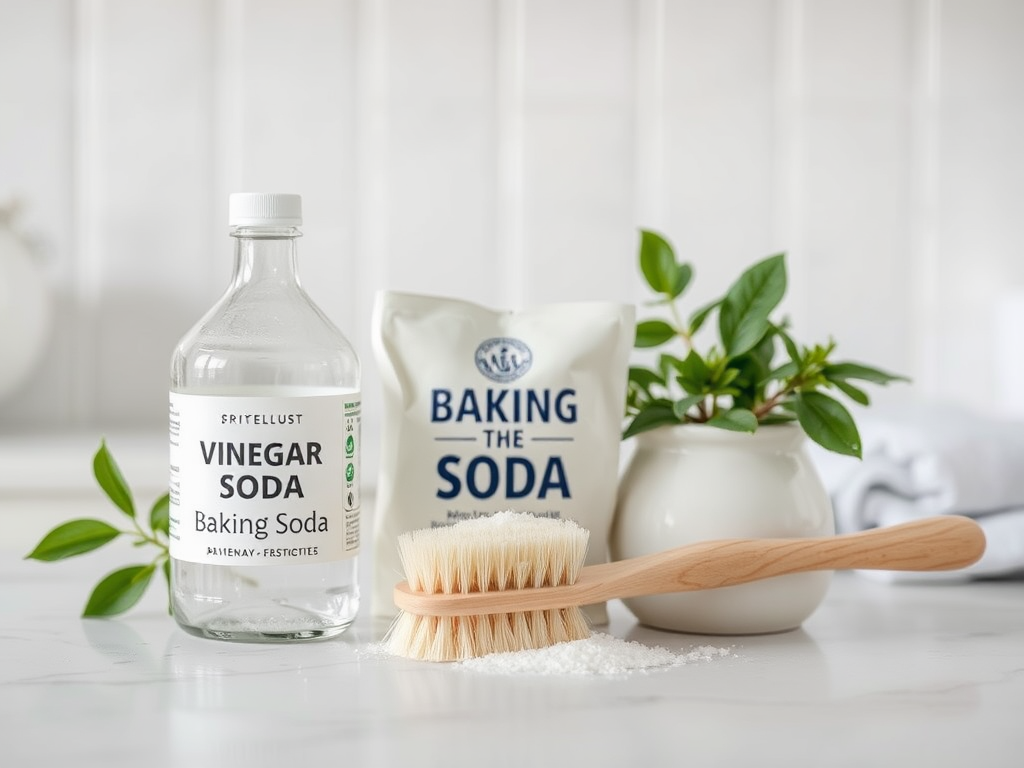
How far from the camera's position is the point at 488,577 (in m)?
0.62

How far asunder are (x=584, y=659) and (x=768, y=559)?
5.0 inches

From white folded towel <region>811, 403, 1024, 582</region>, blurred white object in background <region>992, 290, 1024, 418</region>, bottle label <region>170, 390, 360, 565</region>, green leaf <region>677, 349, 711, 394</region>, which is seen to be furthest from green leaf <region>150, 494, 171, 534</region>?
blurred white object in background <region>992, 290, 1024, 418</region>

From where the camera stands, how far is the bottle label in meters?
0.64

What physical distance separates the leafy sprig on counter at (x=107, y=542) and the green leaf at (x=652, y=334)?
0.32 m

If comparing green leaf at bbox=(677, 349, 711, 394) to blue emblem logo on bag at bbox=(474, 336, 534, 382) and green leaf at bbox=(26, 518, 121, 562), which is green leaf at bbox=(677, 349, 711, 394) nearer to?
blue emblem logo on bag at bbox=(474, 336, 534, 382)

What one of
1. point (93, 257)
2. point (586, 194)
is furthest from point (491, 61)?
point (93, 257)

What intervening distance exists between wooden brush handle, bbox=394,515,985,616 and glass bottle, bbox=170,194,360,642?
68 mm

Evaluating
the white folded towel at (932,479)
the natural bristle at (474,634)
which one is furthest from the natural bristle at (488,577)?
the white folded towel at (932,479)

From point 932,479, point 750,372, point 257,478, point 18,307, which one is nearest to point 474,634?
point 257,478

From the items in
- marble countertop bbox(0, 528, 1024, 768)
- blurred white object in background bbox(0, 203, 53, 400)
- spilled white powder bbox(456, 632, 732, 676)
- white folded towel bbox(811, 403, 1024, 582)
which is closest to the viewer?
marble countertop bbox(0, 528, 1024, 768)

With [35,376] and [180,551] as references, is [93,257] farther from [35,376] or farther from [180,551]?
[180,551]

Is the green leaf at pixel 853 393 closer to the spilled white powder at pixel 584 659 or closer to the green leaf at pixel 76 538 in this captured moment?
the spilled white powder at pixel 584 659

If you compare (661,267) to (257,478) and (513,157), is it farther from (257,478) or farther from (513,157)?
(513,157)

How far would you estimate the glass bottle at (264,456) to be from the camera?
64 centimetres
